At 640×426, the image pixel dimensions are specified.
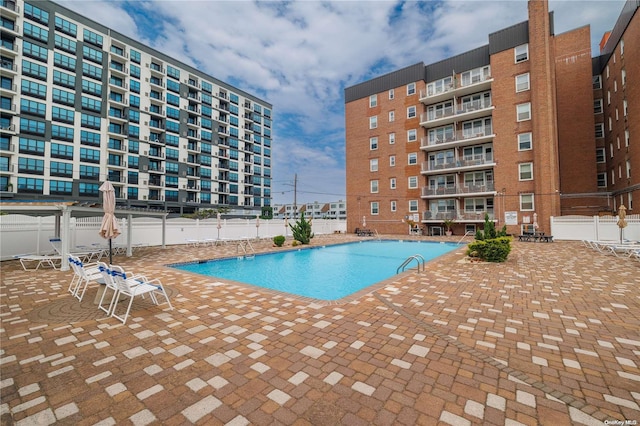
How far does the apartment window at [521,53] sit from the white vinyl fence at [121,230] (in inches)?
1117

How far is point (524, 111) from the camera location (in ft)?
84.6

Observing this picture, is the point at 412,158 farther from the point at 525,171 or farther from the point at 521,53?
the point at 521,53

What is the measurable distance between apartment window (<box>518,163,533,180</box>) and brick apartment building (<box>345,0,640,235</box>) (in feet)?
0.28

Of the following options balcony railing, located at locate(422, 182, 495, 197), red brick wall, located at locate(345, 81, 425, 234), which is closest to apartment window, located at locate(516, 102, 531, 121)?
balcony railing, located at locate(422, 182, 495, 197)

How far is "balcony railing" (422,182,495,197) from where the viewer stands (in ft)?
89.4

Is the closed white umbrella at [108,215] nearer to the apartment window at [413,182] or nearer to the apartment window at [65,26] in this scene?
the apartment window at [413,182]

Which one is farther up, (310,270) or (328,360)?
(328,360)

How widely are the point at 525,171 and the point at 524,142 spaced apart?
8.99 ft

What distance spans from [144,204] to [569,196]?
60.0m

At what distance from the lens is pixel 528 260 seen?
12.0 m

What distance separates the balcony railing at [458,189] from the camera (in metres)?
27.3

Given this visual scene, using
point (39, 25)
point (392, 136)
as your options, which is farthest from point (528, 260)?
point (39, 25)

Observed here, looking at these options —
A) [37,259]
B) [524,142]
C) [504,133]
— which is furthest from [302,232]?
[524,142]

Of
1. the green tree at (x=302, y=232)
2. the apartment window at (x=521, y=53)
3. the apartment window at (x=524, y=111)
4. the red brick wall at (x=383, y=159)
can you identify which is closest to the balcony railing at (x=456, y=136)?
the red brick wall at (x=383, y=159)
